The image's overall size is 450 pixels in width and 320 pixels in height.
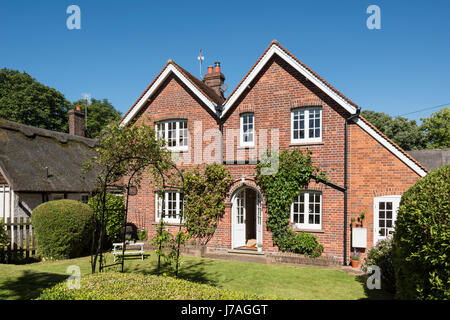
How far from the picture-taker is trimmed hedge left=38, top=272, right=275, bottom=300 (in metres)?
5.41

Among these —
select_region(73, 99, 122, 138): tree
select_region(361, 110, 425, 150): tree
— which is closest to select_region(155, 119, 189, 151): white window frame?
select_region(73, 99, 122, 138): tree

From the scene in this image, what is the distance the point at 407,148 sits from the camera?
41312mm

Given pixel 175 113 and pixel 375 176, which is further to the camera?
pixel 175 113

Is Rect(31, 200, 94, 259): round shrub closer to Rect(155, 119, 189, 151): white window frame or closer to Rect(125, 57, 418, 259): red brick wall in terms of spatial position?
Rect(125, 57, 418, 259): red brick wall

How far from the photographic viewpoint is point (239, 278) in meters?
10.4

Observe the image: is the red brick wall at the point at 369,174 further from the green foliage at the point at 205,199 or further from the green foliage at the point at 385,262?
the green foliage at the point at 205,199

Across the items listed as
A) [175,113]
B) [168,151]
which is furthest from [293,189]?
[175,113]

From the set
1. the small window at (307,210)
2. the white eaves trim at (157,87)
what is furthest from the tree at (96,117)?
the small window at (307,210)

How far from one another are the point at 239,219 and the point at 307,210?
11.6ft

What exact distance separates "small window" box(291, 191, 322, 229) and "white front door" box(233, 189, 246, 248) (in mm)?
2729

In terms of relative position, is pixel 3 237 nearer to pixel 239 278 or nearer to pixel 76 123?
pixel 239 278

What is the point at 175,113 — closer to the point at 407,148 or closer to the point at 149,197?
the point at 149,197

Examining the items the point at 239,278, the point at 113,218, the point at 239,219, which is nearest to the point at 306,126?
the point at 239,219

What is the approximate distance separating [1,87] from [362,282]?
46.2 metres
